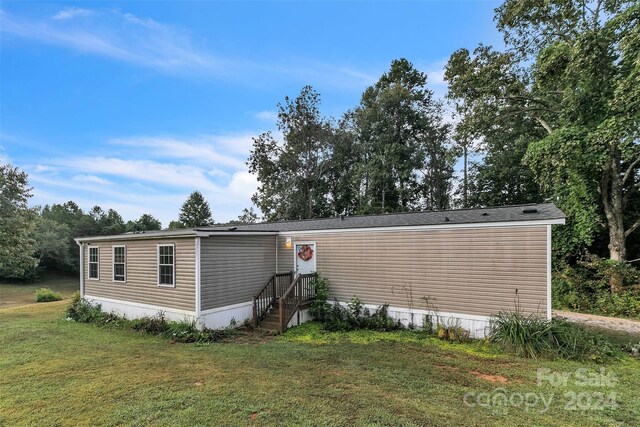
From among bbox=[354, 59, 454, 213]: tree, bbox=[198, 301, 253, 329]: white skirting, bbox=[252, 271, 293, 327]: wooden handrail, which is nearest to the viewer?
bbox=[198, 301, 253, 329]: white skirting

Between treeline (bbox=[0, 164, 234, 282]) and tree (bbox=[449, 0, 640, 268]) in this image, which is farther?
treeline (bbox=[0, 164, 234, 282])

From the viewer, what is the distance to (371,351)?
6457 mm

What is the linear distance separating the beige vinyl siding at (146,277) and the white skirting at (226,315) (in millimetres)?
451

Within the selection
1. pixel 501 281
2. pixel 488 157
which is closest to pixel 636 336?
pixel 501 281

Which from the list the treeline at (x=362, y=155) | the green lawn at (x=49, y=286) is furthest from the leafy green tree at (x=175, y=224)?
the treeline at (x=362, y=155)

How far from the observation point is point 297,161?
2695 cm

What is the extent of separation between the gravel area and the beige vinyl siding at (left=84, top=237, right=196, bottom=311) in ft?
36.6

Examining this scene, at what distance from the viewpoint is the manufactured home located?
715 centimetres

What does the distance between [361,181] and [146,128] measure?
16.0 metres

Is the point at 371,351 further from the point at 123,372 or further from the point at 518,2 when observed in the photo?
the point at 518,2

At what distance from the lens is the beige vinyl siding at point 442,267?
22.8 ft

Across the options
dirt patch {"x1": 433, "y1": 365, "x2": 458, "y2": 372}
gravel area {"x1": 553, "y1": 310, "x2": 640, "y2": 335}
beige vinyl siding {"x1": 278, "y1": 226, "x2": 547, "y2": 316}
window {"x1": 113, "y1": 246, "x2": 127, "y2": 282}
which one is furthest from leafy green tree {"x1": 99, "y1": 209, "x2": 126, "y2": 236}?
gravel area {"x1": 553, "y1": 310, "x2": 640, "y2": 335}

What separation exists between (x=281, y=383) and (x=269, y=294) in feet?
15.7

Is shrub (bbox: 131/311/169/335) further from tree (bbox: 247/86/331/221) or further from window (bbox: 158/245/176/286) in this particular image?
tree (bbox: 247/86/331/221)
